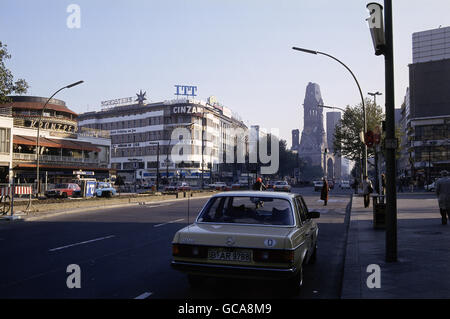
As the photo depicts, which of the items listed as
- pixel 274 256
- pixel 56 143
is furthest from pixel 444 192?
pixel 56 143

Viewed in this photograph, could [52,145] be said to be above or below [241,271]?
above

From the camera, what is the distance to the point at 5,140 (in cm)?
4572

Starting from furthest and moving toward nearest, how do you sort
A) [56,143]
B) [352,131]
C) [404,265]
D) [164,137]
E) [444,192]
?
[164,137] < [352,131] < [56,143] < [444,192] < [404,265]

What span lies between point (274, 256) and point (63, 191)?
1285 inches

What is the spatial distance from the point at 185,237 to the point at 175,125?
3398 inches

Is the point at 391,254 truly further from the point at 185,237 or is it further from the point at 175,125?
the point at 175,125

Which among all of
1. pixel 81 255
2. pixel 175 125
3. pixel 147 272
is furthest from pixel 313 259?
pixel 175 125

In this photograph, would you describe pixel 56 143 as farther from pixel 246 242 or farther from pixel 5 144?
pixel 246 242

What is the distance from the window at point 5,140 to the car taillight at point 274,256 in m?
46.3

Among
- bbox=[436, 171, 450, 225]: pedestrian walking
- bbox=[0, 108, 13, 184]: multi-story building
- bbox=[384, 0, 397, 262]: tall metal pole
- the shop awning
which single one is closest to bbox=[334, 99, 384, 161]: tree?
the shop awning

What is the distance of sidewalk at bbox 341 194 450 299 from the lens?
5.66 m

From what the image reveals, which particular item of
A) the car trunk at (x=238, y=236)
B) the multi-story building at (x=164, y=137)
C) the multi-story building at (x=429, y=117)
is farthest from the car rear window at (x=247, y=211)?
the multi-story building at (x=164, y=137)

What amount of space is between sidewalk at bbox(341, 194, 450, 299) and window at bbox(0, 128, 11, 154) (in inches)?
1674

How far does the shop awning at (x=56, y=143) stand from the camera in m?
48.6
